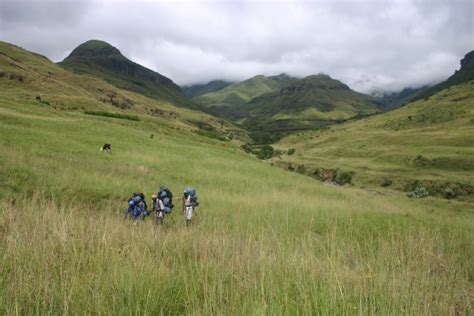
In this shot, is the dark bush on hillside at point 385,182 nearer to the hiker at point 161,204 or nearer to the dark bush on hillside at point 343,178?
the dark bush on hillside at point 343,178

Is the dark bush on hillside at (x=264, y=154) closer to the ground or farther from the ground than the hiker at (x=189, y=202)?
closer to the ground

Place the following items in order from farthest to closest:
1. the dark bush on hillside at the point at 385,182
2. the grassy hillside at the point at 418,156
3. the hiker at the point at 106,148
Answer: the dark bush on hillside at the point at 385,182, the grassy hillside at the point at 418,156, the hiker at the point at 106,148

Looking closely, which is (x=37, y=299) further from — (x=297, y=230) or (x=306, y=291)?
(x=297, y=230)

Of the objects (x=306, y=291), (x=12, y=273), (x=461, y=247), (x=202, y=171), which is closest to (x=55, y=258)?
(x=12, y=273)

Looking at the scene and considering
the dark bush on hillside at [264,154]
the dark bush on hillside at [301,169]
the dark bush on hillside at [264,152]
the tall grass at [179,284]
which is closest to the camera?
the tall grass at [179,284]

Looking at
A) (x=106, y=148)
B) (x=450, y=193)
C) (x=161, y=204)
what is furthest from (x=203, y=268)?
(x=450, y=193)

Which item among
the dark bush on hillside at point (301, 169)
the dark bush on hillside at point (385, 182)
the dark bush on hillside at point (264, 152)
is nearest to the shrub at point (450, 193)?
the dark bush on hillside at point (385, 182)

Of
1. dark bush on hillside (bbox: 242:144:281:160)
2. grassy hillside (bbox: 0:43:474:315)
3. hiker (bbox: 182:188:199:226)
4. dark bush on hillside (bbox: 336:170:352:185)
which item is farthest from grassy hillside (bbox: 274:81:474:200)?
hiker (bbox: 182:188:199:226)

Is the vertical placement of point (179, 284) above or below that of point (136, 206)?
above

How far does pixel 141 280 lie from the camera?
3469 mm


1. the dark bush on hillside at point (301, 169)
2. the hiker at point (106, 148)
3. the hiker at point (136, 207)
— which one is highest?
the hiker at point (106, 148)

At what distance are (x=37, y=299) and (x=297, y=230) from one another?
697 cm

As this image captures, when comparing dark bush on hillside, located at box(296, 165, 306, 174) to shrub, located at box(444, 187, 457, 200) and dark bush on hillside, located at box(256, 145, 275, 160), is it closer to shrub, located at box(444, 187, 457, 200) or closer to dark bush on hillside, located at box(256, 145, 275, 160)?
dark bush on hillside, located at box(256, 145, 275, 160)

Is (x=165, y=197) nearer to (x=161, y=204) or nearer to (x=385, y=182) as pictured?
(x=161, y=204)
